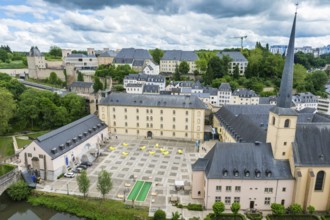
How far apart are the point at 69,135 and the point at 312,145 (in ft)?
144

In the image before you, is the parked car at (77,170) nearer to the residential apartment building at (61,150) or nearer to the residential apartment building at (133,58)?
the residential apartment building at (61,150)

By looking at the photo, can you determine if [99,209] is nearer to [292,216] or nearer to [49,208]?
[49,208]

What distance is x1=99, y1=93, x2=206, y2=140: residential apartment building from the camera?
6700 centimetres

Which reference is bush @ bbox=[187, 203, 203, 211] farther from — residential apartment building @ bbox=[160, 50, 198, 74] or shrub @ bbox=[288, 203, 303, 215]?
residential apartment building @ bbox=[160, 50, 198, 74]

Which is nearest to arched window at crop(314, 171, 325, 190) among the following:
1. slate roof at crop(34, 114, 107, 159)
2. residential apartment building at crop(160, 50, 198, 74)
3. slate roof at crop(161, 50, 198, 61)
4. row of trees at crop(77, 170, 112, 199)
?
row of trees at crop(77, 170, 112, 199)

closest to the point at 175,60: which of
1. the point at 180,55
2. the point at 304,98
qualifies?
the point at 180,55

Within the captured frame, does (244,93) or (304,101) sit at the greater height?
(244,93)

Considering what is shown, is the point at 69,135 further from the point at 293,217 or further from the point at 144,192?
the point at 293,217

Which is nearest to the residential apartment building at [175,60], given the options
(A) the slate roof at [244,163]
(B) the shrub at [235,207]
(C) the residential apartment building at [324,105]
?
(C) the residential apartment building at [324,105]

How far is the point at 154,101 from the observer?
68.3 meters

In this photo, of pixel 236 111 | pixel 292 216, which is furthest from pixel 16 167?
pixel 236 111

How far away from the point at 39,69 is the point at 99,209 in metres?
94.1

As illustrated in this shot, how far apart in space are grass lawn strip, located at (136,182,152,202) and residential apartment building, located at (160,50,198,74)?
85761 millimetres

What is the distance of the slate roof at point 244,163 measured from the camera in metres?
36.5
